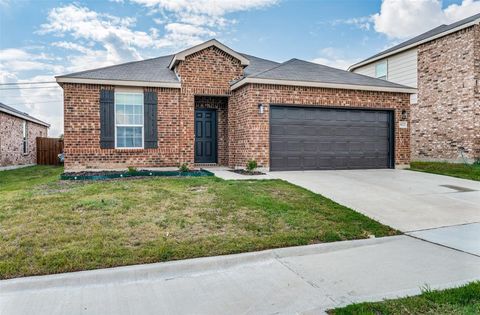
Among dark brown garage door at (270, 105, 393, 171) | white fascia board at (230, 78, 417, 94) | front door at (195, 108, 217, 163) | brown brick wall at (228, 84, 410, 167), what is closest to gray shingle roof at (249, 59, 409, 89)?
white fascia board at (230, 78, 417, 94)

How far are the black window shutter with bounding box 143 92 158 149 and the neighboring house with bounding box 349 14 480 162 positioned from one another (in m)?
12.6

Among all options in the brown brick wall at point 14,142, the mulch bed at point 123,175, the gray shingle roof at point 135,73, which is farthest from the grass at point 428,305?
the brown brick wall at point 14,142

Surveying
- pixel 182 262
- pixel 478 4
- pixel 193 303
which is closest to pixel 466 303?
pixel 193 303

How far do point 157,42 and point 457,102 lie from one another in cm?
1306

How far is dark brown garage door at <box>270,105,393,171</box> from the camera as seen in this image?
11273 millimetres

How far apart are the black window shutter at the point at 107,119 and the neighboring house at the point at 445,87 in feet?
45.9

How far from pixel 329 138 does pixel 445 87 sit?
24.5 feet

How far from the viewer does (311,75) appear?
475 inches

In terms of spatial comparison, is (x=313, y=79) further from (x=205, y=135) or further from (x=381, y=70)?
(x=381, y=70)

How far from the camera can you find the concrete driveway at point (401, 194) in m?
6.04

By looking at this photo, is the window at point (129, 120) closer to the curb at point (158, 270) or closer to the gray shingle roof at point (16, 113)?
the curb at point (158, 270)

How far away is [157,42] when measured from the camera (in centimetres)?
1430

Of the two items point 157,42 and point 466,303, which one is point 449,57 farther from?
point 466,303

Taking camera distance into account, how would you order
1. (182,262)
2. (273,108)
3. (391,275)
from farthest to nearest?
(273,108) < (182,262) < (391,275)
